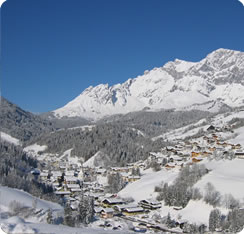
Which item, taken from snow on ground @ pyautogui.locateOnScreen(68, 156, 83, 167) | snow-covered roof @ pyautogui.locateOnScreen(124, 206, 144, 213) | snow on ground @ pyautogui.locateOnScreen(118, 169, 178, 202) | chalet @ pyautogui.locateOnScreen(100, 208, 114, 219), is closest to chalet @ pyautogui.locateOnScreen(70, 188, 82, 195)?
snow on ground @ pyautogui.locateOnScreen(118, 169, 178, 202)

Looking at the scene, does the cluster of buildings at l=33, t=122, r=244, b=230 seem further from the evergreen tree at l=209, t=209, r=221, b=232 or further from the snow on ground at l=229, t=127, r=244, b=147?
the evergreen tree at l=209, t=209, r=221, b=232

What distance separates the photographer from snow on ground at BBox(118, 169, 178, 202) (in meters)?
42.3

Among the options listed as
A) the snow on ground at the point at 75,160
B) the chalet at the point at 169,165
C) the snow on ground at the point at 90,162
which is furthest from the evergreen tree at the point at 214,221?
the snow on ground at the point at 75,160

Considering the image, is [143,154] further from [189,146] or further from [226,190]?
[226,190]

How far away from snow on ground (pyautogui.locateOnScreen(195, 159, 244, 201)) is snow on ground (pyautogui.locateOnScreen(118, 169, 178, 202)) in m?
5.55

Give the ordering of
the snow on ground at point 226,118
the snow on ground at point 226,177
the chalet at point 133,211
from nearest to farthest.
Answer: the snow on ground at point 226,177, the chalet at point 133,211, the snow on ground at point 226,118

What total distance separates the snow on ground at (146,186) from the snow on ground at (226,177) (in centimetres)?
555

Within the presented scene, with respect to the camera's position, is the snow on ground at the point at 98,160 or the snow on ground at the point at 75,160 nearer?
the snow on ground at the point at 98,160

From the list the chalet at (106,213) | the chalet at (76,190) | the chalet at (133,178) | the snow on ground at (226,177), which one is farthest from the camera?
the chalet at (133,178)

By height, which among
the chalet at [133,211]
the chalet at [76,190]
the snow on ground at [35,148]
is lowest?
the chalet at [133,211]

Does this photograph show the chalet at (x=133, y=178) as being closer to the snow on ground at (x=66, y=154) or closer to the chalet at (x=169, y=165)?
the chalet at (x=169, y=165)

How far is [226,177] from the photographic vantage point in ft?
126

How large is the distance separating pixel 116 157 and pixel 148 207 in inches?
1621

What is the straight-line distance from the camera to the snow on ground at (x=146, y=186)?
4231 centimetres
